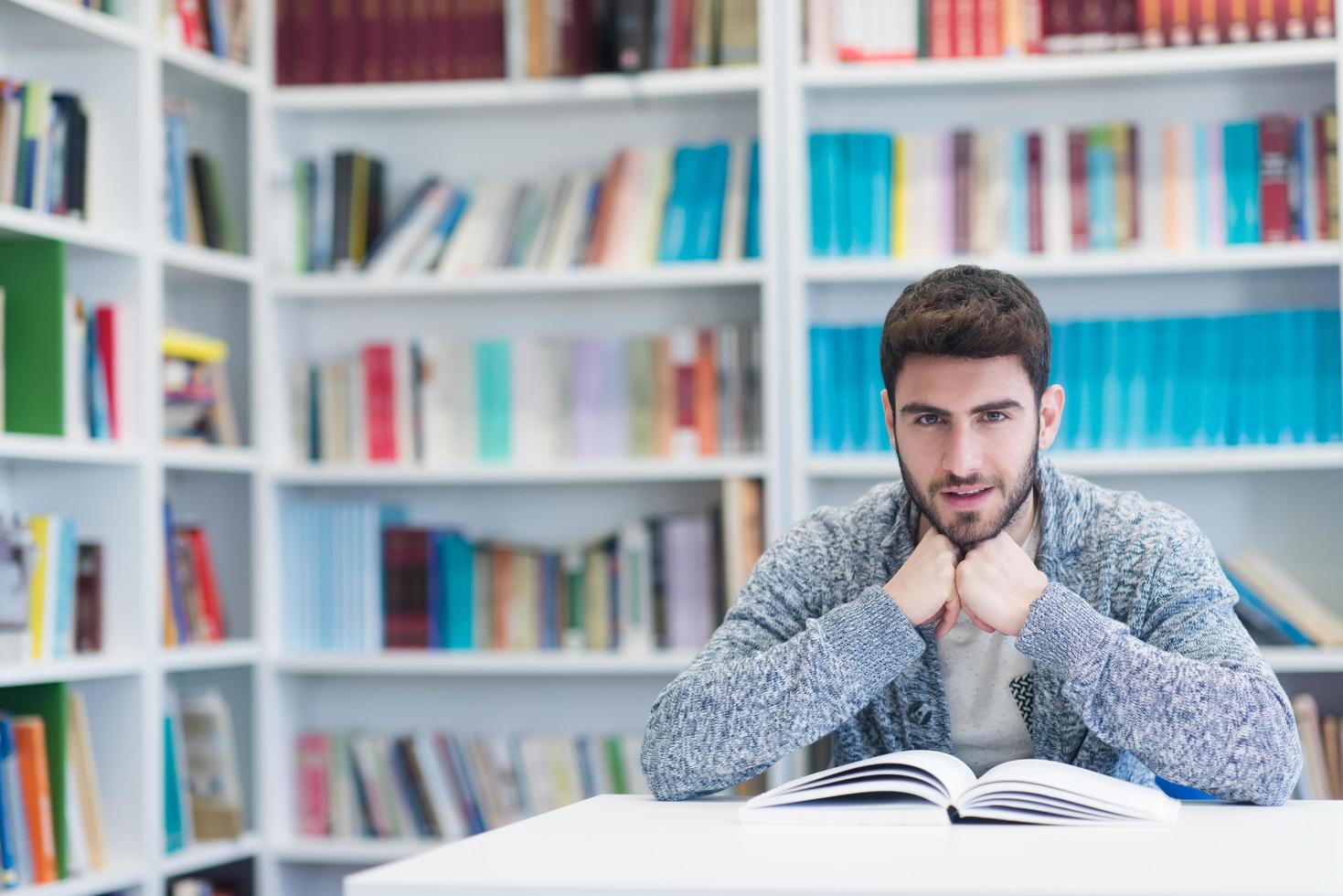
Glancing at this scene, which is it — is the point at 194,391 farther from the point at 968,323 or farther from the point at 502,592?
the point at 968,323

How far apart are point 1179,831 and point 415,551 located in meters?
2.24

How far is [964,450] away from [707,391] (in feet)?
5.13

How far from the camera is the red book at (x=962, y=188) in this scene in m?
3.22

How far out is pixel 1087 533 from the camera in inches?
72.8

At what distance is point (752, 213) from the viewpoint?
10.9ft

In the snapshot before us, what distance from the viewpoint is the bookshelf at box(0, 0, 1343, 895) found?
299 cm

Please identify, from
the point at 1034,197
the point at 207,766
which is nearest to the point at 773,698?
the point at 1034,197

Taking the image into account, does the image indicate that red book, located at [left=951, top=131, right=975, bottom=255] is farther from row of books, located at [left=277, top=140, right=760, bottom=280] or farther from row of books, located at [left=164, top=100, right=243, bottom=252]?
row of books, located at [left=164, top=100, right=243, bottom=252]

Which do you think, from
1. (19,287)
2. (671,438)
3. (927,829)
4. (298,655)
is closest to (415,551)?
(298,655)

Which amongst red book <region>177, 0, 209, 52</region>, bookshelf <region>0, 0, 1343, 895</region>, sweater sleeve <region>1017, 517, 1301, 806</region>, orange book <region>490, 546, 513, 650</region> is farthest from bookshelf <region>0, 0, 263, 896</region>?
sweater sleeve <region>1017, 517, 1301, 806</region>

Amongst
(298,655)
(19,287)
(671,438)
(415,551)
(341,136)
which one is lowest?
(298,655)

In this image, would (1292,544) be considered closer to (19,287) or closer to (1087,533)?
(1087,533)

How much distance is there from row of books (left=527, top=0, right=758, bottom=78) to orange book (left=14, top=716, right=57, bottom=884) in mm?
1592

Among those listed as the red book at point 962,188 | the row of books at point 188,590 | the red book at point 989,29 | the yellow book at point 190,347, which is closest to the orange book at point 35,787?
the row of books at point 188,590
